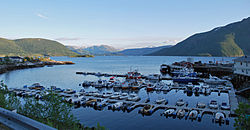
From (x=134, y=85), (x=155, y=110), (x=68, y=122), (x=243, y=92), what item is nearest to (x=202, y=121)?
(x=155, y=110)

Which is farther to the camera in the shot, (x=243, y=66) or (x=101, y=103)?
(x=243, y=66)

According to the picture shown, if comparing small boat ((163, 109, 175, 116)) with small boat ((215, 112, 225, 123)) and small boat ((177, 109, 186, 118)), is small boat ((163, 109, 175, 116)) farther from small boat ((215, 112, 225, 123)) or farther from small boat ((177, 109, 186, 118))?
small boat ((215, 112, 225, 123))

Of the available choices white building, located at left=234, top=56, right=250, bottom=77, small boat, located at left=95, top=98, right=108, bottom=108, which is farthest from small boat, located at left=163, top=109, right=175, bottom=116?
white building, located at left=234, top=56, right=250, bottom=77

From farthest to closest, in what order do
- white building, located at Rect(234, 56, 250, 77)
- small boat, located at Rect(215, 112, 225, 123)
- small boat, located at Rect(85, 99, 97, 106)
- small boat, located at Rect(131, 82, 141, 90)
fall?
small boat, located at Rect(131, 82, 141, 90)
white building, located at Rect(234, 56, 250, 77)
small boat, located at Rect(85, 99, 97, 106)
small boat, located at Rect(215, 112, 225, 123)

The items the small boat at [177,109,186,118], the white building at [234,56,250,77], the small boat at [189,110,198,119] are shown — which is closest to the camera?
the small boat at [189,110,198,119]

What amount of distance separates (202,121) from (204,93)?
22.9 metres

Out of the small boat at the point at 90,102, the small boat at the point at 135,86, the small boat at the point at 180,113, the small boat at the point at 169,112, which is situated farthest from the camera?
the small boat at the point at 135,86

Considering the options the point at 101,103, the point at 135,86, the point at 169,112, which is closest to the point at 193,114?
the point at 169,112

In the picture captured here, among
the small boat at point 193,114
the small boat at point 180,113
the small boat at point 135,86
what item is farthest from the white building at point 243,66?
the small boat at point 180,113

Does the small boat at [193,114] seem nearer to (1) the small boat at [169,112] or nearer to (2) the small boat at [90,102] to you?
(1) the small boat at [169,112]

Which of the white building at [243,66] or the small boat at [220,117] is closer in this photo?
the small boat at [220,117]

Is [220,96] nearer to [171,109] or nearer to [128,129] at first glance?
[171,109]

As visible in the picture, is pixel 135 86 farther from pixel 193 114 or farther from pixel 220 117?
pixel 220 117

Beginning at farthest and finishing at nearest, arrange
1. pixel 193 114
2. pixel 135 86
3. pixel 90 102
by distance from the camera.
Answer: pixel 135 86
pixel 90 102
pixel 193 114
